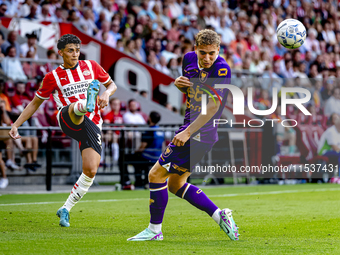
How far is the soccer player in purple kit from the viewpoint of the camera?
5.42m

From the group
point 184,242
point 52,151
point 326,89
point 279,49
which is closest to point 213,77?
point 184,242

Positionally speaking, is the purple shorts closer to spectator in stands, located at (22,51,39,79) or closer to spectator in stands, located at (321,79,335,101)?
spectator in stands, located at (22,51,39,79)

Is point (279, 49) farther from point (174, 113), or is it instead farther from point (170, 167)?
point (170, 167)

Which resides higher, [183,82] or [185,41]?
[185,41]

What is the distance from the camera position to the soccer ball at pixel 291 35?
27.9 ft

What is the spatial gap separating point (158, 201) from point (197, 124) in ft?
3.03

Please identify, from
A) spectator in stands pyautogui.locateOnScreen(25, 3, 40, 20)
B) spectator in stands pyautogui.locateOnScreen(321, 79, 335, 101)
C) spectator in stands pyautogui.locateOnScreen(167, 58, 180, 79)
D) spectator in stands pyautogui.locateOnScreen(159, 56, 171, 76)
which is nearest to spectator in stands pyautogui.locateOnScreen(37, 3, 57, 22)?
spectator in stands pyautogui.locateOnScreen(25, 3, 40, 20)

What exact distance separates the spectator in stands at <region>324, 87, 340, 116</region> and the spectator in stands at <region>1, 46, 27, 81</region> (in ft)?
31.1

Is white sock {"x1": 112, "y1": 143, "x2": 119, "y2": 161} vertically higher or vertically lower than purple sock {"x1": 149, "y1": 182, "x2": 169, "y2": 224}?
lower

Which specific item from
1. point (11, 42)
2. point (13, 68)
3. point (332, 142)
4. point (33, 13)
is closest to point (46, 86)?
point (13, 68)

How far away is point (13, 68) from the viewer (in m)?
13.5

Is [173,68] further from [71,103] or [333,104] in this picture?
[71,103]

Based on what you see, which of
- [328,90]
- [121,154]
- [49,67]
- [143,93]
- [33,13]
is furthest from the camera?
[328,90]

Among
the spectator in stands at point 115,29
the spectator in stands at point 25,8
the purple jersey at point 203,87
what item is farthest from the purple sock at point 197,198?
the spectator in stands at point 115,29
